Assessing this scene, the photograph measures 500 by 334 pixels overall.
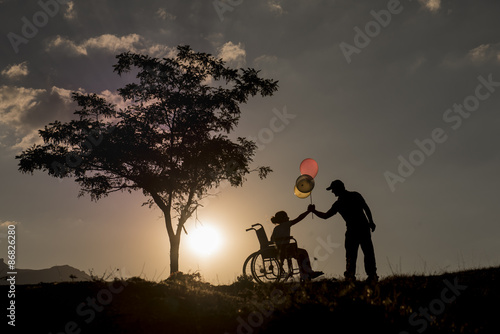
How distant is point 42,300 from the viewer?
20.0 feet

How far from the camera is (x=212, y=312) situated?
18.4 feet

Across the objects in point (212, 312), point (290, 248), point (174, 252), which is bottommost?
point (212, 312)

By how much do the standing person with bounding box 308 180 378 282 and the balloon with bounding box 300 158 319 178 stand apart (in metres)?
3.17

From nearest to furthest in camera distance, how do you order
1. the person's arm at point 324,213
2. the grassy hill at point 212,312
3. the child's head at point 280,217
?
the grassy hill at point 212,312, the person's arm at point 324,213, the child's head at point 280,217

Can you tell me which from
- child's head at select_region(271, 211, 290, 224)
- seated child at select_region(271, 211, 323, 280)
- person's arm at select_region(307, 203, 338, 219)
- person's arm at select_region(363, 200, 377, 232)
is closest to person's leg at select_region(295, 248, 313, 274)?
seated child at select_region(271, 211, 323, 280)

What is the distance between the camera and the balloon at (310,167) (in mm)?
12375

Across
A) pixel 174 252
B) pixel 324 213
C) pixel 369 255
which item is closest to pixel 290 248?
pixel 324 213

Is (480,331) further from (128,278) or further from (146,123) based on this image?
(146,123)

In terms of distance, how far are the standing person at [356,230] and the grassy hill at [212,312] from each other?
1789 millimetres

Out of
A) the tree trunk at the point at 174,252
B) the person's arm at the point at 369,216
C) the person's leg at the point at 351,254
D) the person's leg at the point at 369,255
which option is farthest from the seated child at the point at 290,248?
the tree trunk at the point at 174,252

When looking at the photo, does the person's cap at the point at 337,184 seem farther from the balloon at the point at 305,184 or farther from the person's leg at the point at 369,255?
the balloon at the point at 305,184

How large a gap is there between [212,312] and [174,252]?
1402cm

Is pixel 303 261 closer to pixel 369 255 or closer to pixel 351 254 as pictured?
pixel 351 254

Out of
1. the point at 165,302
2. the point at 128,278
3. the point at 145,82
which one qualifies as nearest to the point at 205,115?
the point at 145,82
